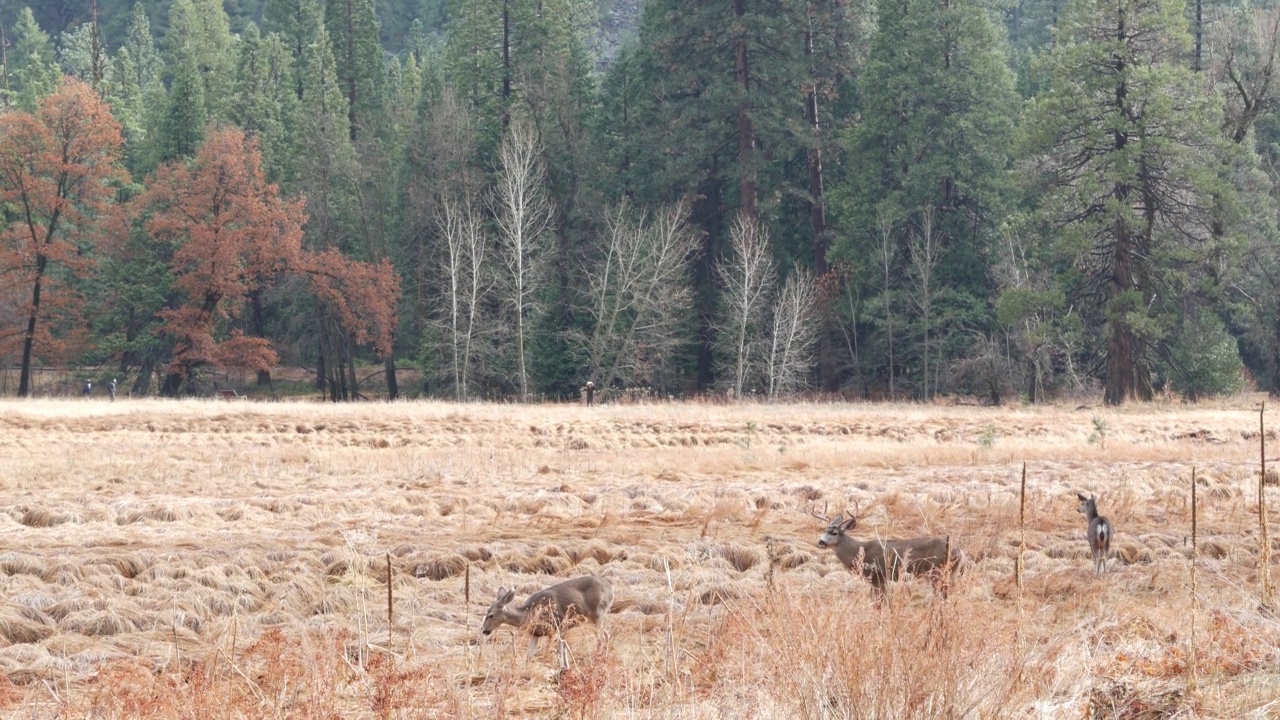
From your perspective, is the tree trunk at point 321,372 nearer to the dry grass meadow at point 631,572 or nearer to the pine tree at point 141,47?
the dry grass meadow at point 631,572

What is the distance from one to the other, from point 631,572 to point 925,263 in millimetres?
35815

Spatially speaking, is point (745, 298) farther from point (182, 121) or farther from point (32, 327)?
point (182, 121)

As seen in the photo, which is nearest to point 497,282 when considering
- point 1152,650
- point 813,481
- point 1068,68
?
point 1068,68

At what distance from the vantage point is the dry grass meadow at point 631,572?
593cm

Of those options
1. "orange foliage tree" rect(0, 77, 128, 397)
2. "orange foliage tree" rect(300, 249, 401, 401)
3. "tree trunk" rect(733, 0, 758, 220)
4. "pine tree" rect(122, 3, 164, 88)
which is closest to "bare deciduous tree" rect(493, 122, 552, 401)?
"orange foliage tree" rect(300, 249, 401, 401)

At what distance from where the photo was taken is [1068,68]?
3497 centimetres

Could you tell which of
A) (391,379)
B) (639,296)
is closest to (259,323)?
(391,379)

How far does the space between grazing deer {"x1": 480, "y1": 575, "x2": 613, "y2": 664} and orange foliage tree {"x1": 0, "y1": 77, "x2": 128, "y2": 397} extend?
48.3 meters

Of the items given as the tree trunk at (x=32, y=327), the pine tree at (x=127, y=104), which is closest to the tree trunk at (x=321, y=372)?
the tree trunk at (x=32, y=327)

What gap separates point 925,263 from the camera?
45.0 m

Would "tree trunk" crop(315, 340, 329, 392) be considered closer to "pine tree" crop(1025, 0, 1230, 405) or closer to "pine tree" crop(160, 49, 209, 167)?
"pine tree" crop(160, 49, 209, 167)

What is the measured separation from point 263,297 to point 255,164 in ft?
33.5

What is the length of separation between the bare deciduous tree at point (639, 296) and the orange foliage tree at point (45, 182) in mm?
21665

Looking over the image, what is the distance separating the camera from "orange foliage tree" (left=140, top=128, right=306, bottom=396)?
51.2 meters
